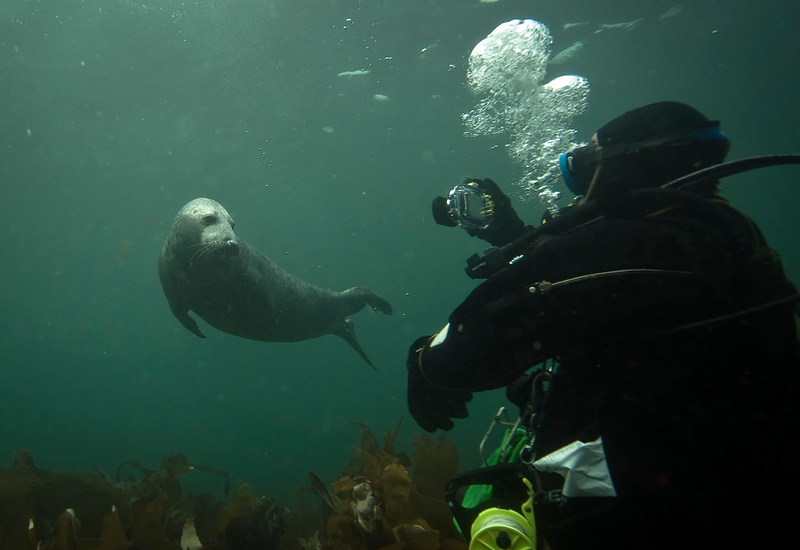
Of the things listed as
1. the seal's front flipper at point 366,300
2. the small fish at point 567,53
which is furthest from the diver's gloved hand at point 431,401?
the small fish at point 567,53

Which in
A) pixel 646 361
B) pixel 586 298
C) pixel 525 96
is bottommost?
pixel 646 361

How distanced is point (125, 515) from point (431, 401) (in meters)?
3.77

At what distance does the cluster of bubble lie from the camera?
1648 cm

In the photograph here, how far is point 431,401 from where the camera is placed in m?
1.94

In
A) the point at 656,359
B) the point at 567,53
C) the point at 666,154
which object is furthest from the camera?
the point at 567,53

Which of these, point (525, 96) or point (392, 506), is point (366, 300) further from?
point (525, 96)

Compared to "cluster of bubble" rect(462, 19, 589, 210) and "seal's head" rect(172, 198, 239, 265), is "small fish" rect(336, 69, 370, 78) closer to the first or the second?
"cluster of bubble" rect(462, 19, 589, 210)

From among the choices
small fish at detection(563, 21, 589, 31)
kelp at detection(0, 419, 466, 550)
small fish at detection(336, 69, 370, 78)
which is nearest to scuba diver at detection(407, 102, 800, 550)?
kelp at detection(0, 419, 466, 550)

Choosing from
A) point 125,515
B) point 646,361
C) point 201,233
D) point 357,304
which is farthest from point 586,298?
point 357,304

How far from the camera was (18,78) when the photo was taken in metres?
15.9

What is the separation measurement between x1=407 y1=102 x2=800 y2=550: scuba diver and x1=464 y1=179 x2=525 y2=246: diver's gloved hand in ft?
3.28

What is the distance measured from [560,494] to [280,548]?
3494mm

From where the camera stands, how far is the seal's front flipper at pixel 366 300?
9.55 m

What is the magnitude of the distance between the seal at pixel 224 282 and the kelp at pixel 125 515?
2.13 meters
